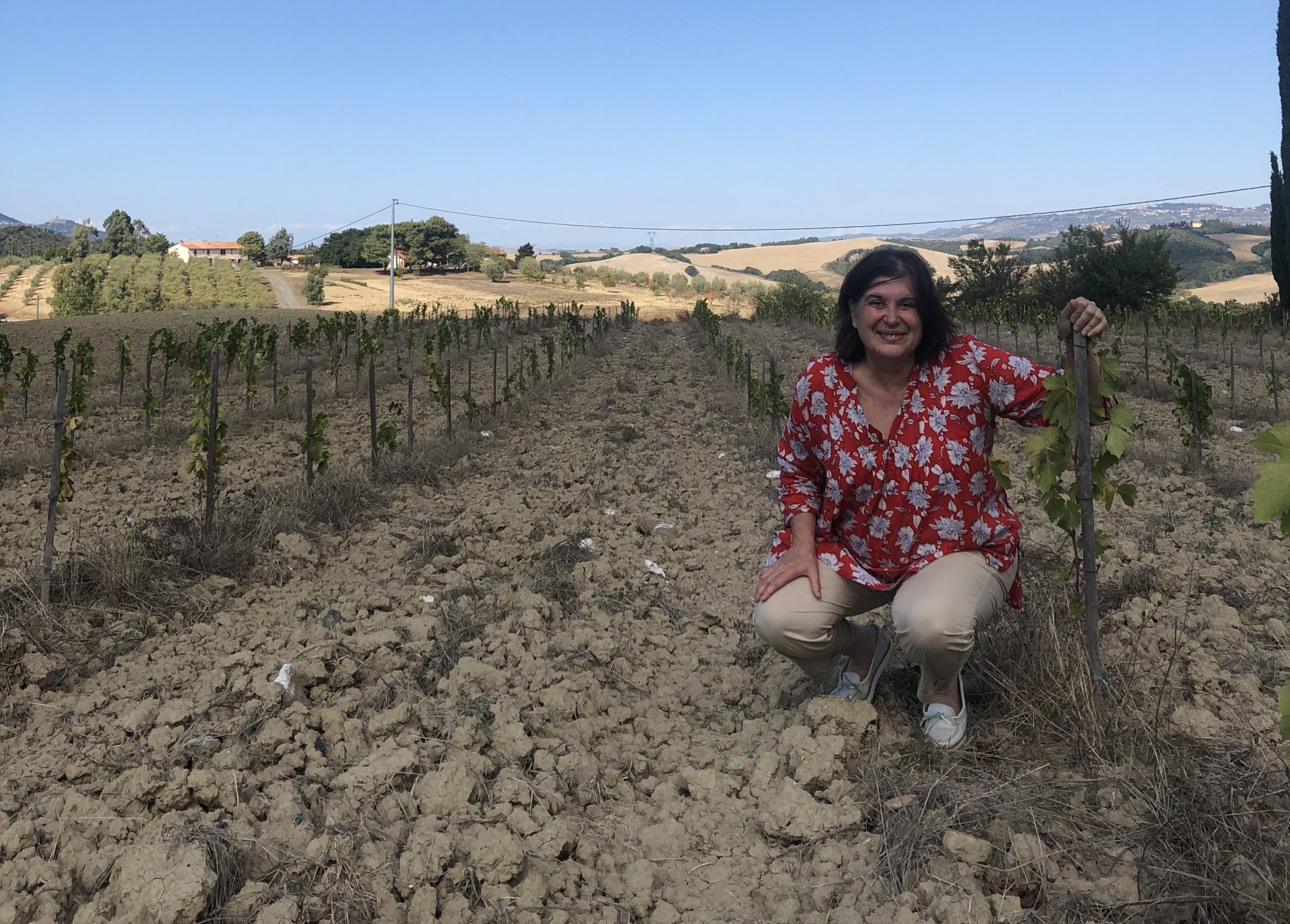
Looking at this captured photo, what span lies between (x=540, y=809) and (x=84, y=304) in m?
44.9

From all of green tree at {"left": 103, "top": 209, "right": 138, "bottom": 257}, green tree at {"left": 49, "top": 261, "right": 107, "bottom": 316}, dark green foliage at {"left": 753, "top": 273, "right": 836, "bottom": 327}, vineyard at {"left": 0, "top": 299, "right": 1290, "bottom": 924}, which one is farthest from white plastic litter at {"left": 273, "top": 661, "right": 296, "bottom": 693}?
green tree at {"left": 103, "top": 209, "right": 138, "bottom": 257}

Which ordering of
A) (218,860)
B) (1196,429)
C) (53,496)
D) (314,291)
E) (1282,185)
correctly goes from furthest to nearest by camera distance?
(314,291) → (1282,185) → (1196,429) → (53,496) → (218,860)

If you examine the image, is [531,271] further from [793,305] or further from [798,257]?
[798,257]

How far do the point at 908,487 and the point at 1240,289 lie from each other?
55930 mm

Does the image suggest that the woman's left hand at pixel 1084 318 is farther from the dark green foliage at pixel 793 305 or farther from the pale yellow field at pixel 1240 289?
the pale yellow field at pixel 1240 289

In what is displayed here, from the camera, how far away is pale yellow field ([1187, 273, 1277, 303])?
43312mm

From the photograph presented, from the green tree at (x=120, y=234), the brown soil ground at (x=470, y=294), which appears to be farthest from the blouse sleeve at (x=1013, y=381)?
the green tree at (x=120, y=234)

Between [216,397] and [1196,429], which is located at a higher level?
[216,397]

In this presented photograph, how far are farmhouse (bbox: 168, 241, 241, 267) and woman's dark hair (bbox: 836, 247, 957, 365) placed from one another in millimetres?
83931

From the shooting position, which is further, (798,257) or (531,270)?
(798,257)

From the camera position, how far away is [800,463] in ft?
9.14

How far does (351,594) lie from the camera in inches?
158

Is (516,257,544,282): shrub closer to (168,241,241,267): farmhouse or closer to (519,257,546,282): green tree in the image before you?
(519,257,546,282): green tree

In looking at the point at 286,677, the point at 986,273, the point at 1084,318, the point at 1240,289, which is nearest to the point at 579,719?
the point at 286,677
